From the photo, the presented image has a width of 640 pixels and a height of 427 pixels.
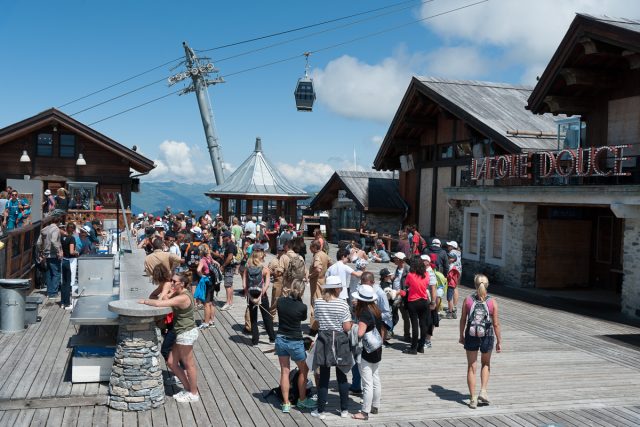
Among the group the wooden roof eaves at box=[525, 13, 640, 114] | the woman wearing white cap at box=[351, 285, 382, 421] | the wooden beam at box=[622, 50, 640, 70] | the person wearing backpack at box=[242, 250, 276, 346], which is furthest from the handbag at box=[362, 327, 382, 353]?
the wooden beam at box=[622, 50, 640, 70]

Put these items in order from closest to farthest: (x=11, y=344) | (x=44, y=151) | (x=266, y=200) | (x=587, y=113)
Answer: (x=11, y=344) < (x=587, y=113) < (x=44, y=151) < (x=266, y=200)

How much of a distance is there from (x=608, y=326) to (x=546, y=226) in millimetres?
5894

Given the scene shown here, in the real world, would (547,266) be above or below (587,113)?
below

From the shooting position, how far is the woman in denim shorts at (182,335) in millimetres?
8133

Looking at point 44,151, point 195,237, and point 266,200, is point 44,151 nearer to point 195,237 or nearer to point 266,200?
point 266,200

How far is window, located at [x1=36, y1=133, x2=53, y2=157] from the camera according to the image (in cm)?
2967

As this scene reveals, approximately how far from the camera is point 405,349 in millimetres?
11703

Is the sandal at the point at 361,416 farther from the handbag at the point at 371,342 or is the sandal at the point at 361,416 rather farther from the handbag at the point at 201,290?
the handbag at the point at 201,290

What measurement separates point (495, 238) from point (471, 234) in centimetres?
188

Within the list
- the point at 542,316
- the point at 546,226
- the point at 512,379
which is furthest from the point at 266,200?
the point at 512,379

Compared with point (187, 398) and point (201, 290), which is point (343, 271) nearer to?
point (201, 290)

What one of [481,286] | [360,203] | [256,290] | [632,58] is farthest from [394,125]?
[481,286]

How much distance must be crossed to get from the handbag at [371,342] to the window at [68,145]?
25.4 m

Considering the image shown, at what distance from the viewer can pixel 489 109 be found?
24.7m
